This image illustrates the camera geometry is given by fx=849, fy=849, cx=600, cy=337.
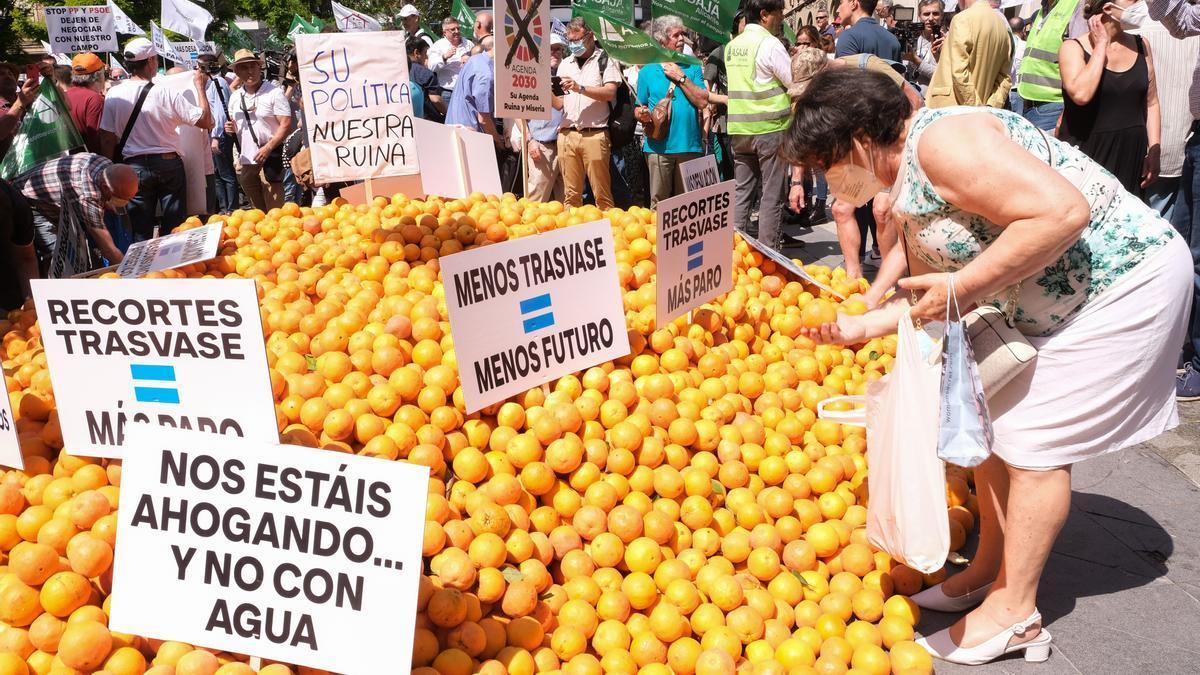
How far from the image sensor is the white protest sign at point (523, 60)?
6020 millimetres

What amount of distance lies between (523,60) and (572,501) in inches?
170

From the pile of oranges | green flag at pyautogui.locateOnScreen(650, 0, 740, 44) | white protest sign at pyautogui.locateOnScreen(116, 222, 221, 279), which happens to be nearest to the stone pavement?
the pile of oranges

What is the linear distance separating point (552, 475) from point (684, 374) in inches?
37.3

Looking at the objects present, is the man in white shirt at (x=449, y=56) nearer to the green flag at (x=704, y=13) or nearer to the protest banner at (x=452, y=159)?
the green flag at (x=704, y=13)

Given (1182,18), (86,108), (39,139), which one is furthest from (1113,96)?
(86,108)

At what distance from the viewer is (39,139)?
5.95 metres

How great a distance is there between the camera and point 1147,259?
232 centimetres

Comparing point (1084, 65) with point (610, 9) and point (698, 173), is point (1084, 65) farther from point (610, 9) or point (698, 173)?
point (610, 9)

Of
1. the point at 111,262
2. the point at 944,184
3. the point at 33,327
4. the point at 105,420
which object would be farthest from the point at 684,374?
the point at 111,262

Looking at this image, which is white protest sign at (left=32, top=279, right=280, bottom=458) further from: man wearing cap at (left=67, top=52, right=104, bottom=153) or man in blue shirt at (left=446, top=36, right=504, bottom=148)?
man in blue shirt at (left=446, top=36, right=504, bottom=148)

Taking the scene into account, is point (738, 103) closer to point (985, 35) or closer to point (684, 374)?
point (985, 35)

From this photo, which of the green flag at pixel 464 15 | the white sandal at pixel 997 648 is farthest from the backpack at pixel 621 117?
the green flag at pixel 464 15

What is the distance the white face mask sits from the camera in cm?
250

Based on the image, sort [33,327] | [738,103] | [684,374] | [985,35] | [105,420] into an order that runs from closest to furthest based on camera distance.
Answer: [105,420], [684,374], [33,327], [985,35], [738,103]
